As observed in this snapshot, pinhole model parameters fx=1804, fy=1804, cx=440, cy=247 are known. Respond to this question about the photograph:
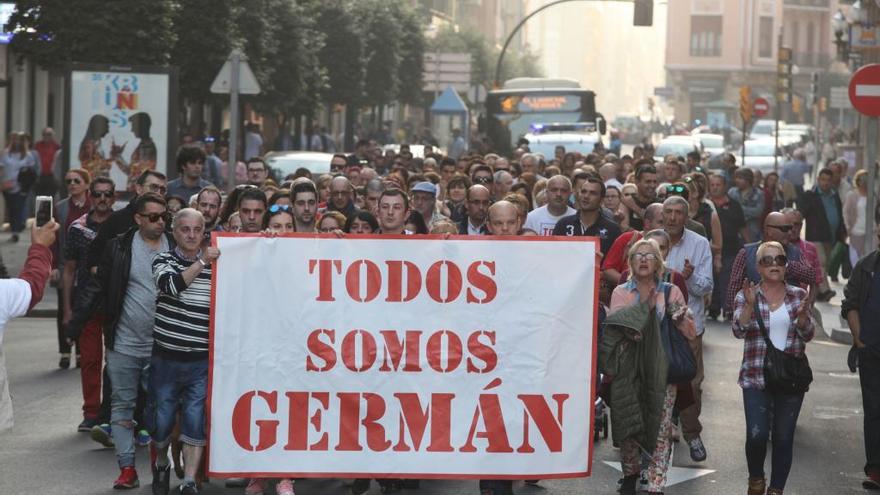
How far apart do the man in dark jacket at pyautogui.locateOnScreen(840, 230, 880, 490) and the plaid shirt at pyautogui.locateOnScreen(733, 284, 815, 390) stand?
1126 millimetres

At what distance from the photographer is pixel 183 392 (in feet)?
30.6

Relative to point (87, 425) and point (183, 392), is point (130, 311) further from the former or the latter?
point (87, 425)

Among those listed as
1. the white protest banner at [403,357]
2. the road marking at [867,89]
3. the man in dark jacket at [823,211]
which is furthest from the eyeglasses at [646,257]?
the man in dark jacket at [823,211]

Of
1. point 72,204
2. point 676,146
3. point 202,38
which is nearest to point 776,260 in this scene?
point 72,204

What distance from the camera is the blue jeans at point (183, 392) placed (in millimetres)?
9203

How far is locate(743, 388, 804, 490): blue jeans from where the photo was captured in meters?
9.49

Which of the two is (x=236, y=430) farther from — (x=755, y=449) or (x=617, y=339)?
(x=755, y=449)

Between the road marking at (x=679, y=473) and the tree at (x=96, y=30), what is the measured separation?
1701 centimetres

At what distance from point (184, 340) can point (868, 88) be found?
36.4 feet

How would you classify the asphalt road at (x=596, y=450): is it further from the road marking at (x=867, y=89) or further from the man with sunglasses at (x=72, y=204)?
the road marking at (x=867, y=89)

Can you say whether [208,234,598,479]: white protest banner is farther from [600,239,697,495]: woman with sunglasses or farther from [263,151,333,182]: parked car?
[263,151,333,182]: parked car

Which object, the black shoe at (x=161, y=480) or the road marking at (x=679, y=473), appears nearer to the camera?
the black shoe at (x=161, y=480)

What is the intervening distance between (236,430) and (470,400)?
1.18m

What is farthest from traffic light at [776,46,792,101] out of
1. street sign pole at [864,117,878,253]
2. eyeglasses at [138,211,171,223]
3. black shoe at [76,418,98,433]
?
eyeglasses at [138,211,171,223]
